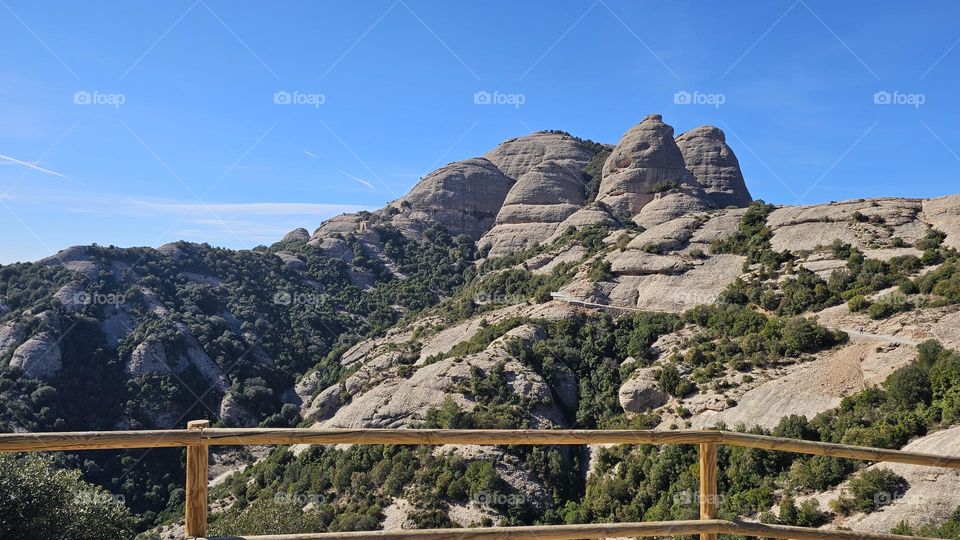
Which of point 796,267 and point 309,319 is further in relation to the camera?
point 309,319

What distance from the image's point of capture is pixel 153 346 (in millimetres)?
44000

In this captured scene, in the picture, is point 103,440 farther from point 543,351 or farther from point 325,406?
point 325,406

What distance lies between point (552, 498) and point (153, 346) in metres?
35.6

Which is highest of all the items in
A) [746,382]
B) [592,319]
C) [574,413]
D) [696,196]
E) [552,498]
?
[696,196]

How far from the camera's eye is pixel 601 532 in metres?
4.09

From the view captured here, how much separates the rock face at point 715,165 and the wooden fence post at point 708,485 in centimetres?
5872

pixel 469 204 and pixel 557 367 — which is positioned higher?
pixel 469 204

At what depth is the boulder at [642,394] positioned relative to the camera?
82.0 ft

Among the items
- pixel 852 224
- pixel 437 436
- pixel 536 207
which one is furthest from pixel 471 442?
pixel 536 207

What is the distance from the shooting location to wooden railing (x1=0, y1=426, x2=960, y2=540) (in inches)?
145

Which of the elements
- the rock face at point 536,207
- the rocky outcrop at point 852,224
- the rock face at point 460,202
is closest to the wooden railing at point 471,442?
the rocky outcrop at point 852,224

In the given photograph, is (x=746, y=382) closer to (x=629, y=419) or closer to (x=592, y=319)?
(x=629, y=419)

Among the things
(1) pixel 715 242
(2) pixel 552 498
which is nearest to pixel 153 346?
(2) pixel 552 498

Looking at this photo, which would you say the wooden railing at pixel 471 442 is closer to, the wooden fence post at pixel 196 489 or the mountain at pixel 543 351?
the wooden fence post at pixel 196 489
